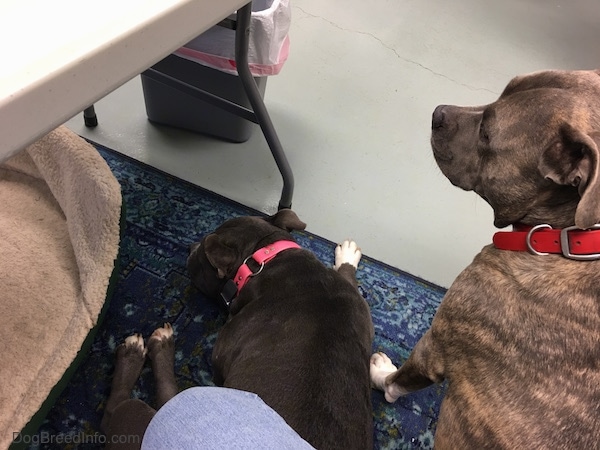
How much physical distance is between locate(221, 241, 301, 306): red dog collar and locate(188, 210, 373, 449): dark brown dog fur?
0.05 ft

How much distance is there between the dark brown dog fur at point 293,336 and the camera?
3.98 feet

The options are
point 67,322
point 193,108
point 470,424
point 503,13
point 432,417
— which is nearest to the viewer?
point 470,424

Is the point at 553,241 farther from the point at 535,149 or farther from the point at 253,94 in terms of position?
the point at 253,94

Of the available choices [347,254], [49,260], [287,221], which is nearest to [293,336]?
[287,221]

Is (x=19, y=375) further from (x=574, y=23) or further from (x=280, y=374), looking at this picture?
(x=574, y=23)

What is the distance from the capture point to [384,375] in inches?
65.6

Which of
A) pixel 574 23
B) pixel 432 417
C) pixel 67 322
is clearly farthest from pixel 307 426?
pixel 574 23

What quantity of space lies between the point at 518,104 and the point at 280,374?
34.3 inches

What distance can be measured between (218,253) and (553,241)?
908mm

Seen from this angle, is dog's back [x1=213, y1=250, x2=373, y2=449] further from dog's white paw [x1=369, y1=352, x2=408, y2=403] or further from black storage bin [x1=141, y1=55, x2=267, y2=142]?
black storage bin [x1=141, y1=55, x2=267, y2=142]

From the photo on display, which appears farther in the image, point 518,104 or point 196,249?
point 196,249

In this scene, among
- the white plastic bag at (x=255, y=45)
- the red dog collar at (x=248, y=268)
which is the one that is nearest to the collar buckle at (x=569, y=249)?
the red dog collar at (x=248, y=268)

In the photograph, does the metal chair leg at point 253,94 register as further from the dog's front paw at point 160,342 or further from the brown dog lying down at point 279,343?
the dog's front paw at point 160,342

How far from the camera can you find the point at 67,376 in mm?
1447
